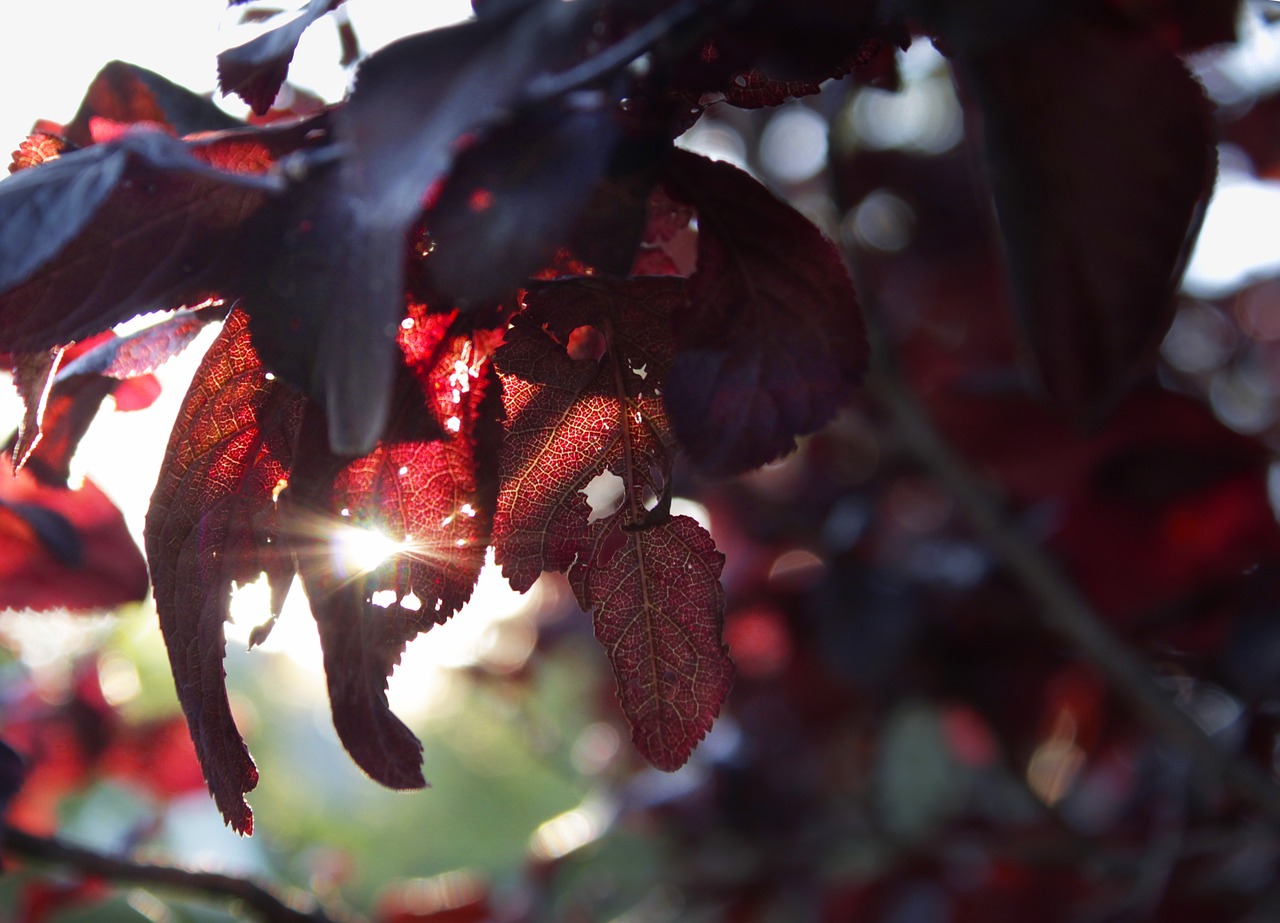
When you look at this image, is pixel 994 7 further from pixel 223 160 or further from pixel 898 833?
pixel 898 833

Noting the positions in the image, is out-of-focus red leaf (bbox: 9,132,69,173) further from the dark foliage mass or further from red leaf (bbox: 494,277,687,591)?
red leaf (bbox: 494,277,687,591)

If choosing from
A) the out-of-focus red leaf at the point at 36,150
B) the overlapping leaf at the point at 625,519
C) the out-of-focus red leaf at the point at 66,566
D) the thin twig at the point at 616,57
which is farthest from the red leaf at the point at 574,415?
the out-of-focus red leaf at the point at 66,566

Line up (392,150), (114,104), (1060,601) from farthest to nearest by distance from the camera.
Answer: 1. (1060,601)
2. (114,104)
3. (392,150)

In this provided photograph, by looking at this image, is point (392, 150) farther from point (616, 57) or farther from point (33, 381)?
point (33, 381)

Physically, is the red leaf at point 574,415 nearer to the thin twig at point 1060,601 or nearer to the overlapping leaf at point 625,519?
the overlapping leaf at point 625,519

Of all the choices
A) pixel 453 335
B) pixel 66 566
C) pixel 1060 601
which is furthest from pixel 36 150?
pixel 1060 601

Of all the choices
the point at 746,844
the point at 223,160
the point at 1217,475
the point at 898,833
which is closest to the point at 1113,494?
the point at 1217,475

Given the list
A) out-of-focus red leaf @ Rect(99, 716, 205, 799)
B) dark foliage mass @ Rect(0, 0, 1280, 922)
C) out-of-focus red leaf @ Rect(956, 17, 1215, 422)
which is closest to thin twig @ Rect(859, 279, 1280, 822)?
dark foliage mass @ Rect(0, 0, 1280, 922)
